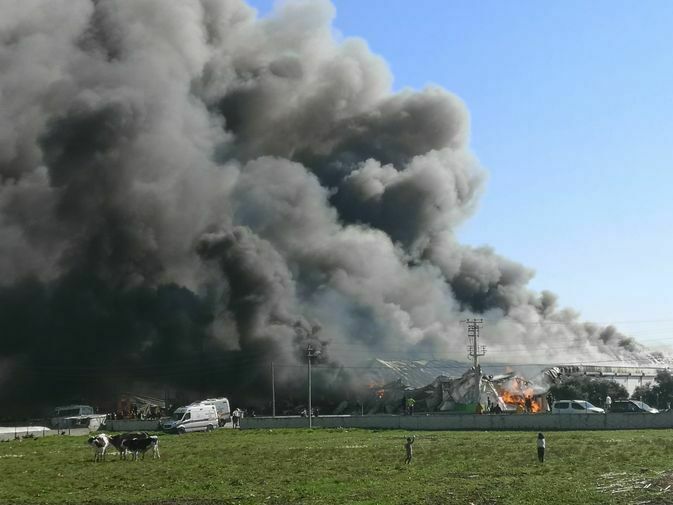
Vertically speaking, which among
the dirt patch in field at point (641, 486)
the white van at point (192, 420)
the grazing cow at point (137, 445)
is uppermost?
the white van at point (192, 420)

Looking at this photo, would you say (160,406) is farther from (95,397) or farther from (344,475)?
(344,475)

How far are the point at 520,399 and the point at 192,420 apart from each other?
34.5 meters

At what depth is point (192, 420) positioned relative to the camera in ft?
191

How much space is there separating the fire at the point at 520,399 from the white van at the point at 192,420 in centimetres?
3042

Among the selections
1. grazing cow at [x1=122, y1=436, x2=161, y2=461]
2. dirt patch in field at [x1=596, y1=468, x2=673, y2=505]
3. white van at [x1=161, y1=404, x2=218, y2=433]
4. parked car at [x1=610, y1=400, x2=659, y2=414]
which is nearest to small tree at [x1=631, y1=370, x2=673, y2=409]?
parked car at [x1=610, y1=400, x2=659, y2=414]

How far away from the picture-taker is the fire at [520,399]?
263 ft

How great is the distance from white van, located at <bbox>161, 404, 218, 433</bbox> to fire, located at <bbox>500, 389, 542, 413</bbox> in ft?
99.8

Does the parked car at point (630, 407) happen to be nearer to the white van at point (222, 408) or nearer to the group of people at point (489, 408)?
the group of people at point (489, 408)

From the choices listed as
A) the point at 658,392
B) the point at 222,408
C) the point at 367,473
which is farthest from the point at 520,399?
the point at 367,473

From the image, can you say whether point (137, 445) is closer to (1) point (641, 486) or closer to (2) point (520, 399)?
(1) point (641, 486)

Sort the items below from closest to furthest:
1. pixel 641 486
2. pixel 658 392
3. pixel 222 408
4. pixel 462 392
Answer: pixel 641 486, pixel 222 408, pixel 462 392, pixel 658 392

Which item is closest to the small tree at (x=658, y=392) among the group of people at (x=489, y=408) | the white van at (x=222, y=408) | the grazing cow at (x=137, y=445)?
the group of people at (x=489, y=408)

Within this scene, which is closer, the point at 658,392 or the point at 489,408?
the point at 489,408

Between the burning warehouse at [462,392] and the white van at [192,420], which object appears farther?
the burning warehouse at [462,392]
